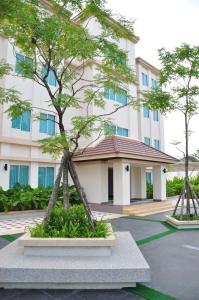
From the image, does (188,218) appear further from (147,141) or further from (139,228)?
(147,141)

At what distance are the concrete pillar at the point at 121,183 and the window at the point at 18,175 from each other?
560 centimetres

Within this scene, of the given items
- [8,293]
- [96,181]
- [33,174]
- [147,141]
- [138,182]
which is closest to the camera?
[8,293]

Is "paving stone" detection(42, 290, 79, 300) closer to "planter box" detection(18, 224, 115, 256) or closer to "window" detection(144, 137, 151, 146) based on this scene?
"planter box" detection(18, 224, 115, 256)

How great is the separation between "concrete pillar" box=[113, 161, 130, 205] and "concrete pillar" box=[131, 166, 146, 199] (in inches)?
173

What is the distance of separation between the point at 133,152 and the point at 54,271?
10094 millimetres

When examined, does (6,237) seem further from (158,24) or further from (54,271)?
(158,24)

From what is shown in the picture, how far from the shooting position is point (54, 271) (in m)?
3.92

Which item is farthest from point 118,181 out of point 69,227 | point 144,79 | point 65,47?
point 144,79

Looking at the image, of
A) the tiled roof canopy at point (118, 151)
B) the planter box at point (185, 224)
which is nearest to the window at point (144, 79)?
the tiled roof canopy at point (118, 151)

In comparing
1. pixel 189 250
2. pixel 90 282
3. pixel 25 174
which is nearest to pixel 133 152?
pixel 25 174

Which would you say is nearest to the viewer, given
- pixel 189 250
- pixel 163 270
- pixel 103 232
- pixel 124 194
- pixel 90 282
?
pixel 90 282

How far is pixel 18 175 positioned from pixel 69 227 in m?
9.62

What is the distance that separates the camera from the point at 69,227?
5.24 m

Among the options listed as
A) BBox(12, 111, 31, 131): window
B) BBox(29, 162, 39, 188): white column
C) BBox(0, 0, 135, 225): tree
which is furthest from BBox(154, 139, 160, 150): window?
BBox(0, 0, 135, 225): tree
